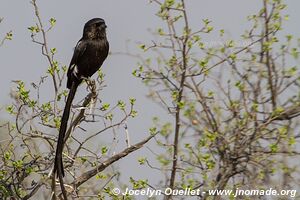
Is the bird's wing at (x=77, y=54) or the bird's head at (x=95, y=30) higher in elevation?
the bird's head at (x=95, y=30)

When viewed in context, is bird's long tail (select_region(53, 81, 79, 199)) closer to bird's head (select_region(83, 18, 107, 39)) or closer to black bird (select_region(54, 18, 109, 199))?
black bird (select_region(54, 18, 109, 199))

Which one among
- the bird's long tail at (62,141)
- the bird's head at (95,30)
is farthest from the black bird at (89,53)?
the bird's long tail at (62,141)

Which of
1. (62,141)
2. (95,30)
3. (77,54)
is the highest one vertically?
(95,30)

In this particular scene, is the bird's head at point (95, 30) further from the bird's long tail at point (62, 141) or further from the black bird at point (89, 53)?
the bird's long tail at point (62, 141)

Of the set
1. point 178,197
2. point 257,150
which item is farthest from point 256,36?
point 178,197

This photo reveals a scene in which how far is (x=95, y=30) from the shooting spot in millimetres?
6152

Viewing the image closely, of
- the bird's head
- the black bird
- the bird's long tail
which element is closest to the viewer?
the bird's long tail

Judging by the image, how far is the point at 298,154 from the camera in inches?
188

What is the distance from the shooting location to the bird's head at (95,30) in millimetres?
6145

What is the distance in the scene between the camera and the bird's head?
6145 mm

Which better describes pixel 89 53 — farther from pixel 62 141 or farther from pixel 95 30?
pixel 62 141

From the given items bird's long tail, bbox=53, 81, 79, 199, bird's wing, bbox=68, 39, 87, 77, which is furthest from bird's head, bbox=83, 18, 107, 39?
bird's long tail, bbox=53, 81, 79, 199

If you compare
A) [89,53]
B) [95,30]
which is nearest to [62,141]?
[89,53]

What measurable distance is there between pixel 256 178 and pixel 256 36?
1.32 metres
